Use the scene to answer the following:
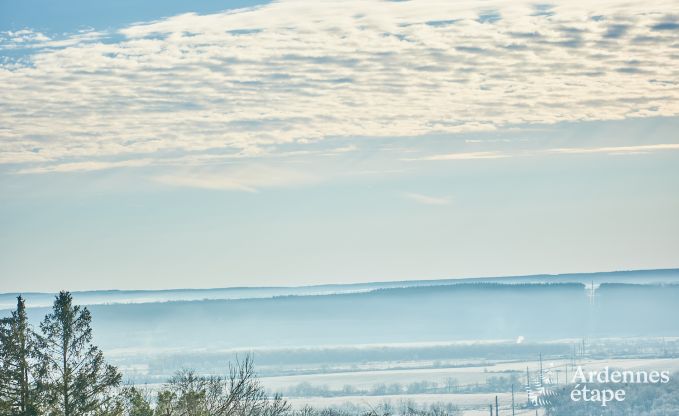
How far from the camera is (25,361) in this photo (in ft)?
94.8

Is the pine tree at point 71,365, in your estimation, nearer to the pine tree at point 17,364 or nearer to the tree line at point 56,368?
the tree line at point 56,368

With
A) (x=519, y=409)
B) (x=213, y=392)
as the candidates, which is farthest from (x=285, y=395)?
(x=213, y=392)

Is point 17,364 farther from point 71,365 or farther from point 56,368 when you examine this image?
point 71,365

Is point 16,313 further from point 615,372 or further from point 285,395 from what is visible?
point 615,372

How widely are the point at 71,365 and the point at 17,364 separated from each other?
125 cm

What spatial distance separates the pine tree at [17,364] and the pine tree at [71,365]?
0.32 m

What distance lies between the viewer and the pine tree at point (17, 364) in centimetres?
2822

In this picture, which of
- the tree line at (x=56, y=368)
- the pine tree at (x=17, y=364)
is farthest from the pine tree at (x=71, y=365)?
the pine tree at (x=17, y=364)

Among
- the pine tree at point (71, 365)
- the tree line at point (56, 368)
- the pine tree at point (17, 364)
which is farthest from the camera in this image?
the pine tree at point (71, 365)

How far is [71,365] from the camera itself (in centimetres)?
2956

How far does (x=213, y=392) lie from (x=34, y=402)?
9.88m

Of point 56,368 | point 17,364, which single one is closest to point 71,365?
point 56,368

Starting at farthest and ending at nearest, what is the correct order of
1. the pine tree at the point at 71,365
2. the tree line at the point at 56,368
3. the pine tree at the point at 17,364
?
the pine tree at the point at 71,365 → the tree line at the point at 56,368 → the pine tree at the point at 17,364

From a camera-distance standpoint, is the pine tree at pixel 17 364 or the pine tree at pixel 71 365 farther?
the pine tree at pixel 71 365
